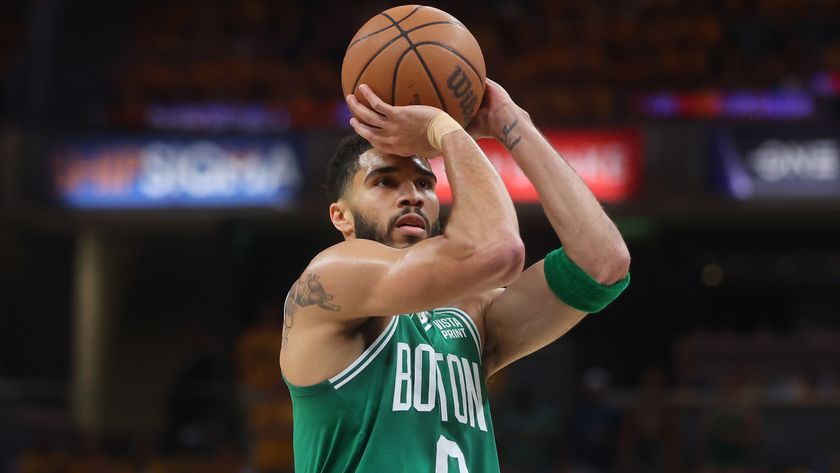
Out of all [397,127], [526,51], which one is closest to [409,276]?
[397,127]

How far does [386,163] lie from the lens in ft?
11.4

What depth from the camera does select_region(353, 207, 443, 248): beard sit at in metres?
3.41

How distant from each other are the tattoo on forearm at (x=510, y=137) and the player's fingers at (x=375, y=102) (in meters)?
0.40

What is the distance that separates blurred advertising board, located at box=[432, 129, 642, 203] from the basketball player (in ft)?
29.3

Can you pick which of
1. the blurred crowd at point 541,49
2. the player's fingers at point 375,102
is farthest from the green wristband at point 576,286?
the blurred crowd at point 541,49

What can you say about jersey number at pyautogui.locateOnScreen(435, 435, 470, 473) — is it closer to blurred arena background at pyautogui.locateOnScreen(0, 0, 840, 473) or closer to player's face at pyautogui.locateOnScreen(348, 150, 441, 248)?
player's face at pyautogui.locateOnScreen(348, 150, 441, 248)

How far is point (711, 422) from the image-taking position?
10414 mm

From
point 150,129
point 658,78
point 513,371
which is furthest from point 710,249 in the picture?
point 150,129

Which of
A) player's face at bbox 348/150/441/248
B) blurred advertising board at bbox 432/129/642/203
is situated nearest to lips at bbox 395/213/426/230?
player's face at bbox 348/150/441/248

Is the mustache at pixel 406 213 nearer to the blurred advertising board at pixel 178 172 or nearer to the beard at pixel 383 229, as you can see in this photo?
the beard at pixel 383 229

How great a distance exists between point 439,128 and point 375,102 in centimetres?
22

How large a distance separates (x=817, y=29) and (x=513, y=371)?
6.73 m

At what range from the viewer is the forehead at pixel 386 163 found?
3.48 meters

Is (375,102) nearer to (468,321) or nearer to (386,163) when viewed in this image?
(386,163)
